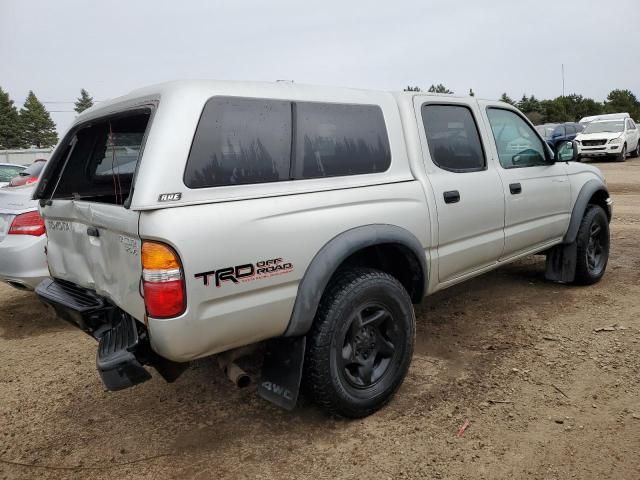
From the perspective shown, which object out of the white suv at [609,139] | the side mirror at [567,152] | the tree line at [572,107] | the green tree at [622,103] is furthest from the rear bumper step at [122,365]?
the green tree at [622,103]

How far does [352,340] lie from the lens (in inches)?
109

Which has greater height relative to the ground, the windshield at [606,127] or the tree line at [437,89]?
the tree line at [437,89]

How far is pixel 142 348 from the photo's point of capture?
229 cm

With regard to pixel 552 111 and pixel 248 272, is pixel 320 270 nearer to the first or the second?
pixel 248 272

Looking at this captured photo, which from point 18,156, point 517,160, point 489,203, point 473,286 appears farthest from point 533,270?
point 18,156

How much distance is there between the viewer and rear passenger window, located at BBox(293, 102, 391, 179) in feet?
8.69

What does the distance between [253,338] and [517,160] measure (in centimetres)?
282

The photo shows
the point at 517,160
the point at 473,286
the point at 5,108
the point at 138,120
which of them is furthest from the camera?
the point at 5,108

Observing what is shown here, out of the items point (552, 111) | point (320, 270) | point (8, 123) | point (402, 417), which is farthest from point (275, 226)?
point (8, 123)

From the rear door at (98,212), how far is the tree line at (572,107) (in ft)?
174

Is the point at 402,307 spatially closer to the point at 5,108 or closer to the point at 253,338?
the point at 253,338

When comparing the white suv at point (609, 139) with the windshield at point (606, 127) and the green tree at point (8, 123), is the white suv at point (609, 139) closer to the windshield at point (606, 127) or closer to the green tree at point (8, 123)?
the windshield at point (606, 127)

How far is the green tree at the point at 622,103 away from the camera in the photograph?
2292 inches

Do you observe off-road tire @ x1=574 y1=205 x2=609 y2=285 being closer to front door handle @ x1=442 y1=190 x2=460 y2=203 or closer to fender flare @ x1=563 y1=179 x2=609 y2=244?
fender flare @ x1=563 y1=179 x2=609 y2=244
